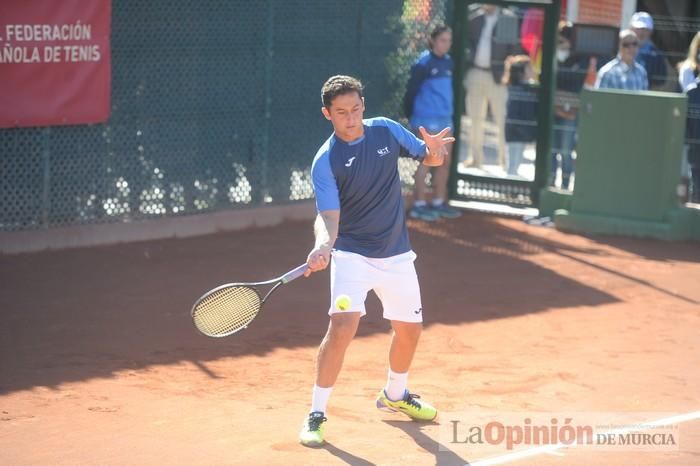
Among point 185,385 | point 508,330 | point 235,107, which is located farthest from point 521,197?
point 185,385

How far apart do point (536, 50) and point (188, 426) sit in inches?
326

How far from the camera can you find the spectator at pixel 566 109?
13.7m

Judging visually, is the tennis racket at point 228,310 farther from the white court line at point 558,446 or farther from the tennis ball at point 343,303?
the white court line at point 558,446

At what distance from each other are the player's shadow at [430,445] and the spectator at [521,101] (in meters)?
7.52

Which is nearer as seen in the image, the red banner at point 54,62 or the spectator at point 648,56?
the red banner at point 54,62

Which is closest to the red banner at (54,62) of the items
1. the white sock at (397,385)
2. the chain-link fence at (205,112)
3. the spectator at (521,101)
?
the chain-link fence at (205,112)

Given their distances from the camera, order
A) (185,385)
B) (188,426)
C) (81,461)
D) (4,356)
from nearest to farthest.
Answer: (81,461) → (188,426) → (185,385) → (4,356)

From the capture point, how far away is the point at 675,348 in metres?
8.54

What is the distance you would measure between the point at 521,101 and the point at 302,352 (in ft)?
20.8

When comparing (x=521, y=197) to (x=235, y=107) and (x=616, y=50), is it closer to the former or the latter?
(x=616, y=50)

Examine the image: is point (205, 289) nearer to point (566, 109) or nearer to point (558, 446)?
point (558, 446)

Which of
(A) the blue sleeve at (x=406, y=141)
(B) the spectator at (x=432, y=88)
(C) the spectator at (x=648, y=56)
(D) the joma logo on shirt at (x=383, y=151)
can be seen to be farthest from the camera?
(C) the spectator at (x=648, y=56)

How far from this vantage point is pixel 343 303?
20.8 feet

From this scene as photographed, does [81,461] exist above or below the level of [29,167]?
below
